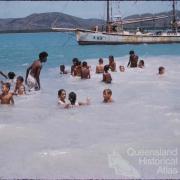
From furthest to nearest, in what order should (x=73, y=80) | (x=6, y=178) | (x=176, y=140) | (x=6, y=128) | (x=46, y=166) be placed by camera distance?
(x=73, y=80)
(x=6, y=128)
(x=176, y=140)
(x=46, y=166)
(x=6, y=178)

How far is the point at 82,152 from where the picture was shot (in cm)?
678

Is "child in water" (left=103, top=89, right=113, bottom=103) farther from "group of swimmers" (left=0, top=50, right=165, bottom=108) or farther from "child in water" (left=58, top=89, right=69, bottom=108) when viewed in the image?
"child in water" (left=58, top=89, right=69, bottom=108)

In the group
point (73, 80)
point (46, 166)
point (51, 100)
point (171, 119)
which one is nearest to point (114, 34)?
point (73, 80)

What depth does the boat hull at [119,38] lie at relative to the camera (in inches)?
1857

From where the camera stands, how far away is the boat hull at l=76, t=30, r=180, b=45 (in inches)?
1857

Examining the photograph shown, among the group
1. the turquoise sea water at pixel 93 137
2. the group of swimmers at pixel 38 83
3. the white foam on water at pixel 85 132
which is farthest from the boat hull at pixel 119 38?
the turquoise sea water at pixel 93 137

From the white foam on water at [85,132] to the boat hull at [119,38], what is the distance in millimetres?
34019

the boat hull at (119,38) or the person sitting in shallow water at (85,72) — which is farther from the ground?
the boat hull at (119,38)

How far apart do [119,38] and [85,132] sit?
39759 mm

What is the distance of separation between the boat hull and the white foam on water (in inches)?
1339

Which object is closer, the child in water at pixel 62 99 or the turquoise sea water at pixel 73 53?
the child in water at pixel 62 99

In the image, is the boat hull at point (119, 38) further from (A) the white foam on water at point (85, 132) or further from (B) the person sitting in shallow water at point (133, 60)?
(A) the white foam on water at point (85, 132)

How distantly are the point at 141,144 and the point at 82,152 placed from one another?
3.36ft

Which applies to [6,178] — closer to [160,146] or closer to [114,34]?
[160,146]
